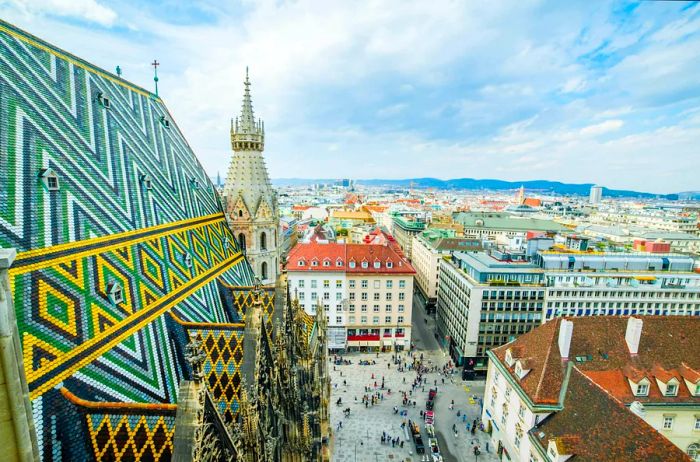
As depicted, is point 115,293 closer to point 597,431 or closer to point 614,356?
point 597,431

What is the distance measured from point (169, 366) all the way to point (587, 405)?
79.5 feet

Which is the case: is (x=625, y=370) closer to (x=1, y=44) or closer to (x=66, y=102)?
(x=66, y=102)

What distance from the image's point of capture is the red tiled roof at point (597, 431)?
19109mm

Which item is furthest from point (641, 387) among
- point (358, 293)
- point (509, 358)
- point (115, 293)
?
point (115, 293)

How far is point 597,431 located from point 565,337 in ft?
25.2

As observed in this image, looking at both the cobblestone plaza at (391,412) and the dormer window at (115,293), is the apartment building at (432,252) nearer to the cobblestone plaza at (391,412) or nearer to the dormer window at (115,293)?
the cobblestone plaza at (391,412)

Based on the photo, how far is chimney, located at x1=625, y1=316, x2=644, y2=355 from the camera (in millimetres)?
28609

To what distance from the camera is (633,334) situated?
2877 centimetres

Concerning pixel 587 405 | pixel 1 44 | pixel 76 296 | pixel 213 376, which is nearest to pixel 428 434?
pixel 587 405

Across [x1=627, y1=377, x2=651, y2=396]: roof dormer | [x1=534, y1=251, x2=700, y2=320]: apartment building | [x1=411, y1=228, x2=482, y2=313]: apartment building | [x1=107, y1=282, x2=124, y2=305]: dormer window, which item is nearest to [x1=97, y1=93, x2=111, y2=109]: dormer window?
[x1=107, y1=282, x2=124, y2=305]: dormer window

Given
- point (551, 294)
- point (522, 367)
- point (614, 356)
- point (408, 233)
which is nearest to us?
point (522, 367)

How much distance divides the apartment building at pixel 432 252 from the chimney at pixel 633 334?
3049 centimetres

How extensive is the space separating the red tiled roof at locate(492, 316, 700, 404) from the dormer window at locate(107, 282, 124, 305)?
25539mm

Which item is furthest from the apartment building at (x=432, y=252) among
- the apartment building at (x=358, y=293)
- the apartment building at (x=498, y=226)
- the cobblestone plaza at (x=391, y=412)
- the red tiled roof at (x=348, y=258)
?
the apartment building at (x=498, y=226)
